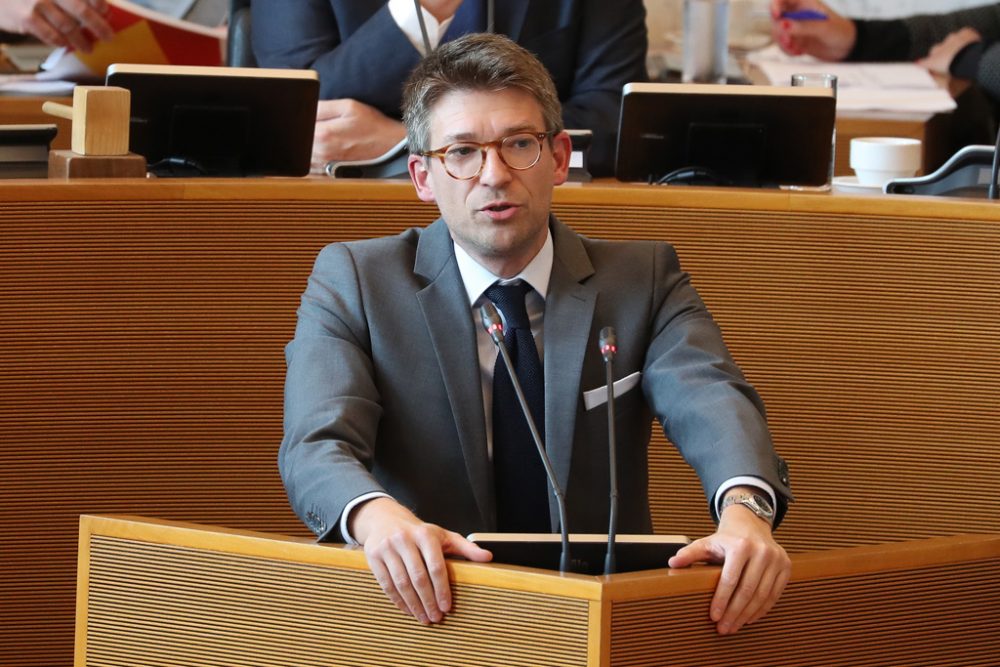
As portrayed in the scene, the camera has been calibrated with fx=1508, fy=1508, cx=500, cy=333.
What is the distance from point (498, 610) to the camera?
141 cm

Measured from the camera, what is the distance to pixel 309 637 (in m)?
1.49

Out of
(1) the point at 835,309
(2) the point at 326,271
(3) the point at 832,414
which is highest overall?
(2) the point at 326,271

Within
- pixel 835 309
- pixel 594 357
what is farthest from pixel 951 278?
pixel 594 357

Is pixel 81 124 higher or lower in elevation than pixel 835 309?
higher

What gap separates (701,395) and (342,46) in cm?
186

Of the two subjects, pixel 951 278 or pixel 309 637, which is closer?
pixel 309 637

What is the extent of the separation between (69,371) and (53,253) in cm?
20

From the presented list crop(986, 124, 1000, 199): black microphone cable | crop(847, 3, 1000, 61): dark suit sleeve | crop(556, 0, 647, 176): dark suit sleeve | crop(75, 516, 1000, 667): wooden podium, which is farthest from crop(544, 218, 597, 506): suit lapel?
crop(847, 3, 1000, 61): dark suit sleeve

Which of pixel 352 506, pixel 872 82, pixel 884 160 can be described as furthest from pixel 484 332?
pixel 872 82

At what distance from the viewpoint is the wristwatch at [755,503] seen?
1.70 metres

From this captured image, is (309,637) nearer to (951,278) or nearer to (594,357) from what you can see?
(594,357)

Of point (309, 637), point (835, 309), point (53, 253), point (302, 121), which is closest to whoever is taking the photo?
point (309, 637)

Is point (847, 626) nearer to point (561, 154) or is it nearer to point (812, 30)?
point (561, 154)

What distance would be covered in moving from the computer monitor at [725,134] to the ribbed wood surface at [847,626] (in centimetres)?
137
